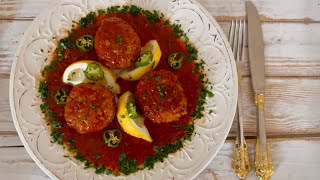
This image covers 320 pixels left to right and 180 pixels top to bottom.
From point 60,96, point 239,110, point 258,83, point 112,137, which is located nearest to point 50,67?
point 60,96

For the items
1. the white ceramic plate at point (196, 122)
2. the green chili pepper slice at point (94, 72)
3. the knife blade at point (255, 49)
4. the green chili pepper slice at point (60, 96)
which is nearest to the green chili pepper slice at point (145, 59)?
the green chili pepper slice at point (94, 72)

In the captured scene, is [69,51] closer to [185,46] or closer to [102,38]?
[102,38]

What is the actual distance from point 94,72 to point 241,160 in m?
1.06

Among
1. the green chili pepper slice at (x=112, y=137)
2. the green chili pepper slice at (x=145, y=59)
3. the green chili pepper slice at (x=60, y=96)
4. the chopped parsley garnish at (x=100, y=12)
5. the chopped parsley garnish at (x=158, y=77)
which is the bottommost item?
the green chili pepper slice at (x=112, y=137)

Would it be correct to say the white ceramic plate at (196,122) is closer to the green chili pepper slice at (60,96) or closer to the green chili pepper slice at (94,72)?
the green chili pepper slice at (60,96)

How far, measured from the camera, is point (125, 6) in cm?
255

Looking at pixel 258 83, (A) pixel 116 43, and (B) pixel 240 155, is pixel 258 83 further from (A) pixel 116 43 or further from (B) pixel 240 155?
(A) pixel 116 43

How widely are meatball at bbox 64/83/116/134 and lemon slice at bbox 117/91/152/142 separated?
0.18ft

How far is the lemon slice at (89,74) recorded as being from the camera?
2.31 metres

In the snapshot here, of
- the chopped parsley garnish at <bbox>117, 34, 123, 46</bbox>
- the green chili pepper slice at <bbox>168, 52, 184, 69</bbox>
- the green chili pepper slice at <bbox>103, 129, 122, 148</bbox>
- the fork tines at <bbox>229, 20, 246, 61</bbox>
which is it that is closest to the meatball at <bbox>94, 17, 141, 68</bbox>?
the chopped parsley garnish at <bbox>117, 34, 123, 46</bbox>

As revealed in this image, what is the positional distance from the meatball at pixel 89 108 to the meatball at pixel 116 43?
0.19 m

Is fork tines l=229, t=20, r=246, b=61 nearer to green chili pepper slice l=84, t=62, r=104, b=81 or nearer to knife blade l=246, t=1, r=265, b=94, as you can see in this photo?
knife blade l=246, t=1, r=265, b=94

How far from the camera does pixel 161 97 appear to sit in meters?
2.26

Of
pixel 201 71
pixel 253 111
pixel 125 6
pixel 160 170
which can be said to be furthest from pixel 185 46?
pixel 160 170
